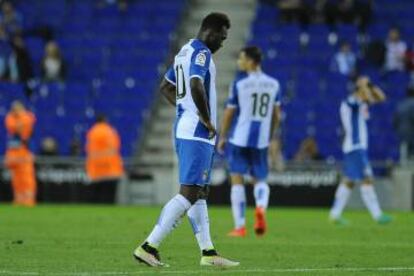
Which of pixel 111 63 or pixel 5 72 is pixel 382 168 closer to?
pixel 111 63

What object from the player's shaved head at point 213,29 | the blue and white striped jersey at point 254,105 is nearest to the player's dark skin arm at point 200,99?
the player's shaved head at point 213,29

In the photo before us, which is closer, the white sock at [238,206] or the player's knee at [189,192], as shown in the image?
the player's knee at [189,192]

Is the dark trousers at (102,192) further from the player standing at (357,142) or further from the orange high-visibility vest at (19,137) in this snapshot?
the player standing at (357,142)

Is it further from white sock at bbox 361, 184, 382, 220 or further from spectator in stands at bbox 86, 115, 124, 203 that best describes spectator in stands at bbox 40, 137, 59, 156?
white sock at bbox 361, 184, 382, 220

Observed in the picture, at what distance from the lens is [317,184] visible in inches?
1071

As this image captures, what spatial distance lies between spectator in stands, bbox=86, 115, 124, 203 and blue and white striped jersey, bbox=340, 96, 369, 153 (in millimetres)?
8646

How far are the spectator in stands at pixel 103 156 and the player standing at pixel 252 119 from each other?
1101 centimetres

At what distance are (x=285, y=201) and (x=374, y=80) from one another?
168 inches

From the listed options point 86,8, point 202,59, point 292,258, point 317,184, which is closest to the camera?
point 202,59

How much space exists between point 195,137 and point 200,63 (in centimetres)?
67

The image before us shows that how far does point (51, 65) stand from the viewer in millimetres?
31703

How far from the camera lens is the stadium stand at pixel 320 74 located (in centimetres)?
2889

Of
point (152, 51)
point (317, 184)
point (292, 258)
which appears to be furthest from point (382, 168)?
point (292, 258)

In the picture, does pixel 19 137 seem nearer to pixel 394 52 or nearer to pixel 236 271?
pixel 394 52
